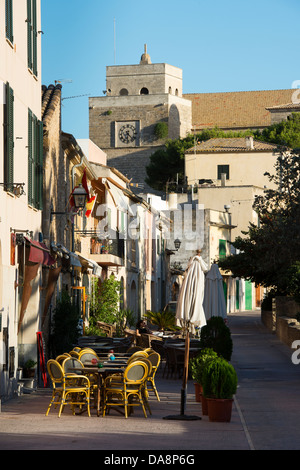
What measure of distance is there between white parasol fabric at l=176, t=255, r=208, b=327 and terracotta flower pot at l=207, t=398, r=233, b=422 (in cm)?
473

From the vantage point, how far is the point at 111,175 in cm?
3180

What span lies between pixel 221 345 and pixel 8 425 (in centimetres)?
788

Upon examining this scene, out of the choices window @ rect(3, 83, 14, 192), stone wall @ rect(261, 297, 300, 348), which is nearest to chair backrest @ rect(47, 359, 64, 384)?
window @ rect(3, 83, 14, 192)

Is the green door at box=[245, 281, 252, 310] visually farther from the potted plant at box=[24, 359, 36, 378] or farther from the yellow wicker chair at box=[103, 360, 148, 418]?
the yellow wicker chair at box=[103, 360, 148, 418]

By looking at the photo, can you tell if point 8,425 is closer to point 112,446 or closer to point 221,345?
point 112,446

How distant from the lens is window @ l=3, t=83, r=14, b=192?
13.5 metres

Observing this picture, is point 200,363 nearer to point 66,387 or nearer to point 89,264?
point 66,387

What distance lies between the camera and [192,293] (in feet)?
55.2

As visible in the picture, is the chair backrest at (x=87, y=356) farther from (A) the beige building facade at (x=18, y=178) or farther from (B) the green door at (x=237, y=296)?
(B) the green door at (x=237, y=296)

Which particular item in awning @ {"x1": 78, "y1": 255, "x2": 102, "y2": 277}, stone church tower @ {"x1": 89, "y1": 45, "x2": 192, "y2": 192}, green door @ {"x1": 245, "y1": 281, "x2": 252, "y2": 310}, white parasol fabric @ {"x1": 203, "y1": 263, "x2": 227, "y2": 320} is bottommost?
green door @ {"x1": 245, "y1": 281, "x2": 252, "y2": 310}

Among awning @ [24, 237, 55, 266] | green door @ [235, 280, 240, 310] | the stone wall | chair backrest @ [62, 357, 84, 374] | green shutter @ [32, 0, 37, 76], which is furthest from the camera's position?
green door @ [235, 280, 240, 310]

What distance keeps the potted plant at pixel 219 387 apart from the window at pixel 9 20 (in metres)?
6.33

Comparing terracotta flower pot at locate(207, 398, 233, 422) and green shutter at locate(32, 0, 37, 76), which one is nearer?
terracotta flower pot at locate(207, 398, 233, 422)

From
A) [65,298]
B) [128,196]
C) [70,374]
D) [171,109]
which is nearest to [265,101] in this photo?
[171,109]
